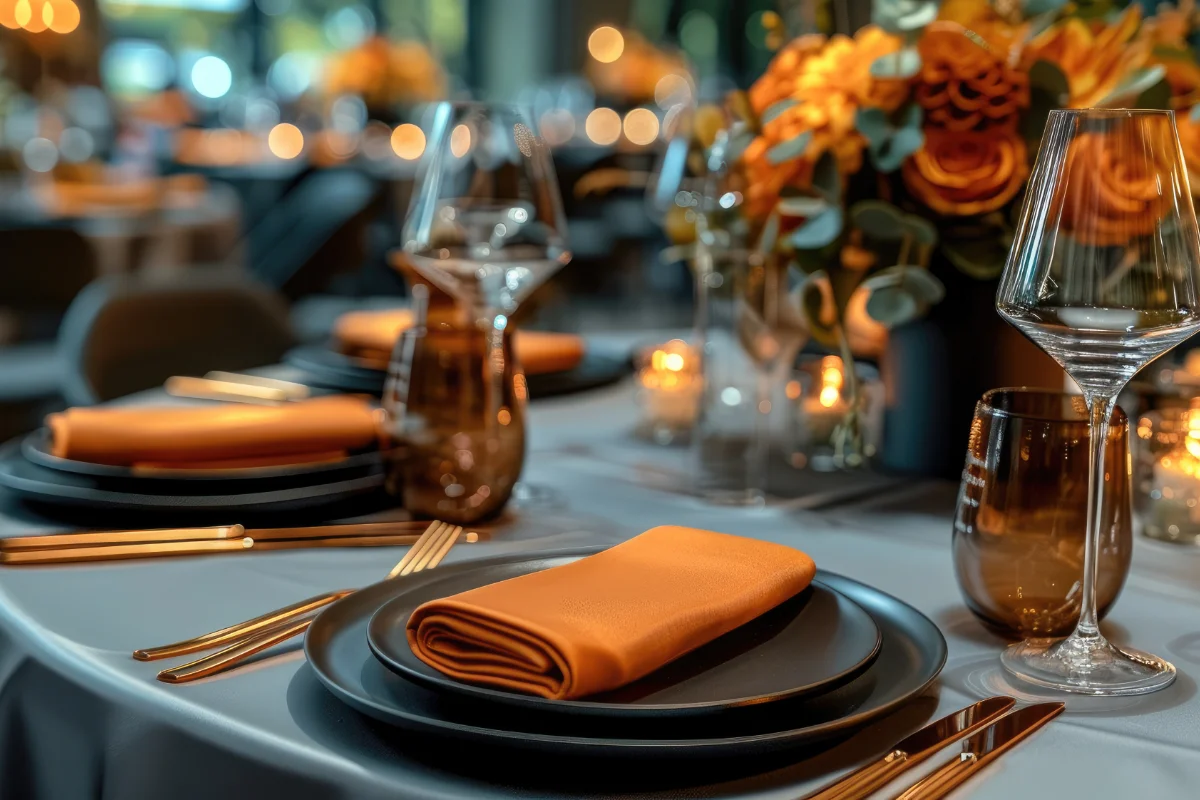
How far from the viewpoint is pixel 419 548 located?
94 centimetres

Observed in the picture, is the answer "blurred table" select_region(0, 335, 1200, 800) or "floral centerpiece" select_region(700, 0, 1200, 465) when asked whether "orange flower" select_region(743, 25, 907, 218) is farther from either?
"blurred table" select_region(0, 335, 1200, 800)

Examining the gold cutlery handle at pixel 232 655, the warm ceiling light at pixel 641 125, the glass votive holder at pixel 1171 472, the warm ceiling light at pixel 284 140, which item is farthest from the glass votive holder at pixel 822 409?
the warm ceiling light at pixel 641 125

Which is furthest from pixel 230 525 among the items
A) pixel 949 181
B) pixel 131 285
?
pixel 131 285

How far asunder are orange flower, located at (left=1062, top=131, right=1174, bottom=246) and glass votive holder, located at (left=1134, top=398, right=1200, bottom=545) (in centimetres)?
36

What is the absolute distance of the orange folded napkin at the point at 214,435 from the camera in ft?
3.43

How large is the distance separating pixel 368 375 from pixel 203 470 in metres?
0.39

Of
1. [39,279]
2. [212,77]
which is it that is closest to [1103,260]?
[39,279]

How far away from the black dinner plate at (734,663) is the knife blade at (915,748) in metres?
0.04

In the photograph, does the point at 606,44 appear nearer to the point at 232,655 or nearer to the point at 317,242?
the point at 317,242

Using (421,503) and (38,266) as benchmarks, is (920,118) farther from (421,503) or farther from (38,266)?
(38,266)

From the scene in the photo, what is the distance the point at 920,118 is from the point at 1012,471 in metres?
0.38

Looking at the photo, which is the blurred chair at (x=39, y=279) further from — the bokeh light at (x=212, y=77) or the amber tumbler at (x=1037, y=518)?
the bokeh light at (x=212, y=77)

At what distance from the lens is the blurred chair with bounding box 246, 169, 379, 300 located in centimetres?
502

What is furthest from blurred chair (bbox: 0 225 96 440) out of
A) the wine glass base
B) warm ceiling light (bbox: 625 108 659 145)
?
warm ceiling light (bbox: 625 108 659 145)
